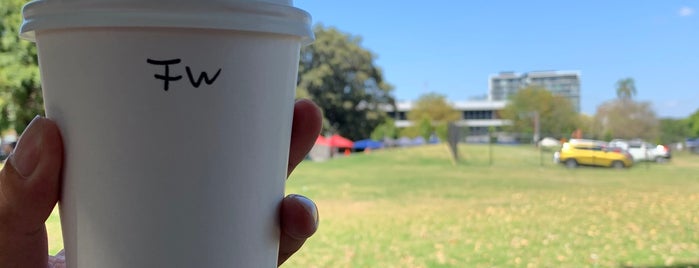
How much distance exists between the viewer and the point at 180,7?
564 millimetres

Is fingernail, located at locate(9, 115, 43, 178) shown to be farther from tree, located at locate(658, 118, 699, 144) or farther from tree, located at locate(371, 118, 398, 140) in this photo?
tree, located at locate(371, 118, 398, 140)

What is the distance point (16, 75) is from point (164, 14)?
28.4 feet

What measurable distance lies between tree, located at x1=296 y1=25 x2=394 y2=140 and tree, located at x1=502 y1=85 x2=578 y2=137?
8.11m

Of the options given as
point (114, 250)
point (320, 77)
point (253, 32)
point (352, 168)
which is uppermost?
point (320, 77)

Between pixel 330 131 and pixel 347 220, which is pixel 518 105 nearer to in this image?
pixel 330 131

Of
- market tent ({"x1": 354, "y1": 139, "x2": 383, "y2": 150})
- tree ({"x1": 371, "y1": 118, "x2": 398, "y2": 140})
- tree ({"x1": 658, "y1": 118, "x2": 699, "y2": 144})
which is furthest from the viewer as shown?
tree ({"x1": 371, "y1": 118, "x2": 398, "y2": 140})

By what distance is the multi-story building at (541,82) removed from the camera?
48.3 metres

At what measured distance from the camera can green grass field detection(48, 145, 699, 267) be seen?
4.59m

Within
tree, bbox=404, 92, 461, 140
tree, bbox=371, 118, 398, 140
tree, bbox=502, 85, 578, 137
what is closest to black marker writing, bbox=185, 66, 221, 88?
→ tree, bbox=502, 85, 578, 137

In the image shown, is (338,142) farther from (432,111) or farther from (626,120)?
(432,111)

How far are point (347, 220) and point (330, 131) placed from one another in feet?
58.0

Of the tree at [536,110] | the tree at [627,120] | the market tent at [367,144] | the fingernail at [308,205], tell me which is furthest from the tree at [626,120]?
the fingernail at [308,205]

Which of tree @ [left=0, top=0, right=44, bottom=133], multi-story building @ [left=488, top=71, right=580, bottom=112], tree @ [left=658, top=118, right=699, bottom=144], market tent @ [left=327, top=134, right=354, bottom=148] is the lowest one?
market tent @ [left=327, top=134, right=354, bottom=148]

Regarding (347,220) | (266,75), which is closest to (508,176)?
(347,220)
